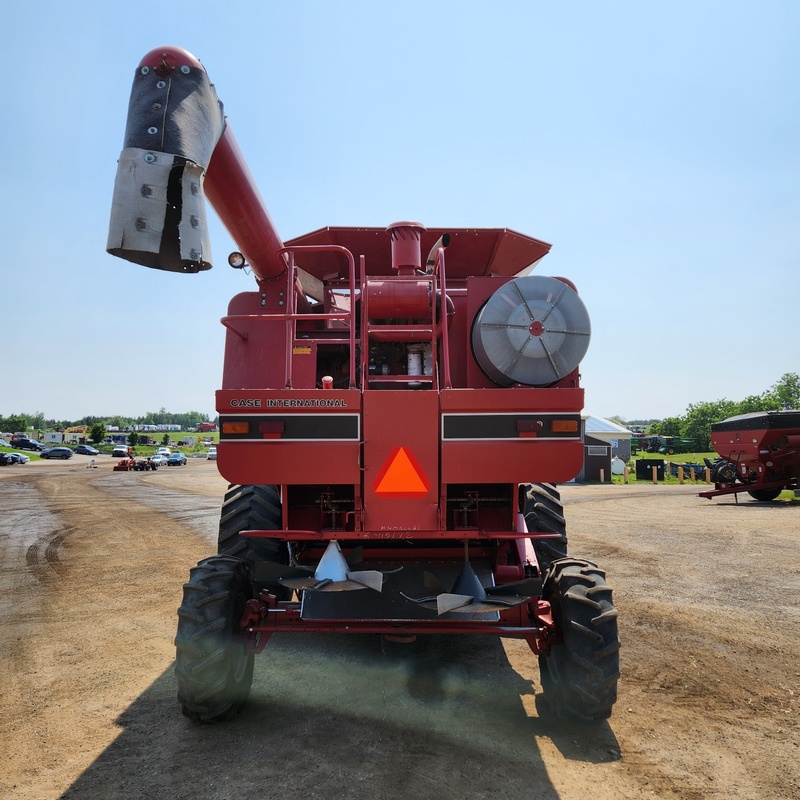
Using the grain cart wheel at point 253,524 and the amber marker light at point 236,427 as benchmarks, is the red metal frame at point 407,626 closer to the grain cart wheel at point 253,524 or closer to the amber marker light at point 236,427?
the grain cart wheel at point 253,524

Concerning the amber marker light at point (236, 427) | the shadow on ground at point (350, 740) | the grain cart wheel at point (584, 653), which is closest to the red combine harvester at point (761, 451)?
the shadow on ground at point (350, 740)

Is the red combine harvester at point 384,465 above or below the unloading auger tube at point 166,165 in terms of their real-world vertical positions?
below

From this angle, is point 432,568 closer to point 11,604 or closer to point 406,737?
point 406,737

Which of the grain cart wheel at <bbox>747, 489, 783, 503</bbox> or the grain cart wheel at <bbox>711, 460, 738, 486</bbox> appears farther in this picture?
the grain cart wheel at <bbox>711, 460, 738, 486</bbox>

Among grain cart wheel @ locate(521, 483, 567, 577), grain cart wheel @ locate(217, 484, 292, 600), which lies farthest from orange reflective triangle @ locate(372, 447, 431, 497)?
grain cart wheel @ locate(521, 483, 567, 577)

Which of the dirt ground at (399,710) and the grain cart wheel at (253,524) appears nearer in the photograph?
the dirt ground at (399,710)

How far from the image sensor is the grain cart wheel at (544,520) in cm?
534

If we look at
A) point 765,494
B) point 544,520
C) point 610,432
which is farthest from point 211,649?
point 610,432

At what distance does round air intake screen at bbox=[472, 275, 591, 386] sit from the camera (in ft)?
13.3

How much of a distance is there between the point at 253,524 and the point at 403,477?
1852mm

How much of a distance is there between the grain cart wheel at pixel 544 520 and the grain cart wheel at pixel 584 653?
1.47 meters

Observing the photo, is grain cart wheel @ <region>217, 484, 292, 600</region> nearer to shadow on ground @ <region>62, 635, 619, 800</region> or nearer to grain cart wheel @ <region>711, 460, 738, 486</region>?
shadow on ground @ <region>62, 635, 619, 800</region>

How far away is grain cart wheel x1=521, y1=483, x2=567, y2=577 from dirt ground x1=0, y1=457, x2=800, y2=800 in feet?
3.00

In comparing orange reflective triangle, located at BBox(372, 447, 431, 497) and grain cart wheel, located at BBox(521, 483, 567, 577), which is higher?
orange reflective triangle, located at BBox(372, 447, 431, 497)
